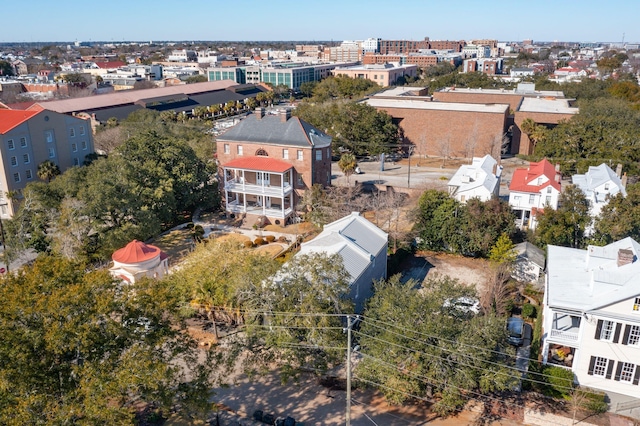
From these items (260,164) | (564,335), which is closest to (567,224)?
(564,335)

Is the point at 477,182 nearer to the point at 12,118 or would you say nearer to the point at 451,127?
the point at 451,127

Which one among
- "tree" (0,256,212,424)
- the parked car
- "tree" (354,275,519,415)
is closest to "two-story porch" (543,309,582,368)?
the parked car

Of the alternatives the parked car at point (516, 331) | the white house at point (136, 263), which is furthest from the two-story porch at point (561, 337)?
the white house at point (136, 263)

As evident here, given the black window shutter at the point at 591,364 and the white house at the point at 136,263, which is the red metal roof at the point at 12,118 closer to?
the white house at the point at 136,263

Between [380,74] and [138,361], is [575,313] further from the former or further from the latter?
[380,74]

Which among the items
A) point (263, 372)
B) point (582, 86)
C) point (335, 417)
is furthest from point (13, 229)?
point (582, 86)

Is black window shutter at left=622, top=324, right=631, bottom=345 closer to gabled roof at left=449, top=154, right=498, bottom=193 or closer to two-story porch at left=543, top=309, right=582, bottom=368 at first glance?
two-story porch at left=543, top=309, right=582, bottom=368
